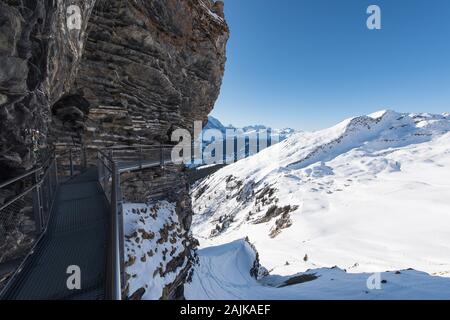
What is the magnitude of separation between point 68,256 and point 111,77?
10953mm

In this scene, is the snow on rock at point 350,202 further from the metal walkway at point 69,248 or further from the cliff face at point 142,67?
the cliff face at point 142,67

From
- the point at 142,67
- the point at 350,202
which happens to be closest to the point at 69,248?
the point at 142,67

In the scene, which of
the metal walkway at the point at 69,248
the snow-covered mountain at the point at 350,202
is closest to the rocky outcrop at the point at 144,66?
the metal walkway at the point at 69,248

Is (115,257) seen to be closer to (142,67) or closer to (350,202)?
(142,67)

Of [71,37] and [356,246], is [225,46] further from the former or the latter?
[356,246]

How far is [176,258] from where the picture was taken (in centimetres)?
1022

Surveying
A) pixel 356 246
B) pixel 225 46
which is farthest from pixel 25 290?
pixel 356 246

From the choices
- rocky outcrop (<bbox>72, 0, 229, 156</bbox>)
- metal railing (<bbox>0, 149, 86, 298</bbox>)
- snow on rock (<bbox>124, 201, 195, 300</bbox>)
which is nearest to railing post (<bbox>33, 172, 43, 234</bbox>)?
metal railing (<bbox>0, 149, 86, 298</bbox>)

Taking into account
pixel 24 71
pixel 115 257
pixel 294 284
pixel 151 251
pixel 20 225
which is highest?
pixel 24 71

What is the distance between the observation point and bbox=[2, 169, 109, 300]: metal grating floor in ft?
10.9

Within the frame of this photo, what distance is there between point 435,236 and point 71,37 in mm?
26237

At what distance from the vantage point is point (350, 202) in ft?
102

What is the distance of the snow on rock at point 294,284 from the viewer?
8867 millimetres

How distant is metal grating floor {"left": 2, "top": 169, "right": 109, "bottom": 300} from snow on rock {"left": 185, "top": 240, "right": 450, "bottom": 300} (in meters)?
7.39
